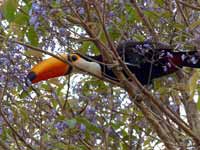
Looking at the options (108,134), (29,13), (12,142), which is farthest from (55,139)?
(29,13)

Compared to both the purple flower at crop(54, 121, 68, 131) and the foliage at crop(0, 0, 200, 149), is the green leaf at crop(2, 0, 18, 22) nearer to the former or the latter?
the foliage at crop(0, 0, 200, 149)

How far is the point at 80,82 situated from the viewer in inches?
88.5

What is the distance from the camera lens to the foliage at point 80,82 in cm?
172

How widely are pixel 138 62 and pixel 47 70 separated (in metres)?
0.50

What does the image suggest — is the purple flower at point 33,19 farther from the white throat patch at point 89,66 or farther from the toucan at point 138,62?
the white throat patch at point 89,66

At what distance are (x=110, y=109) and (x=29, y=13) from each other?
63cm

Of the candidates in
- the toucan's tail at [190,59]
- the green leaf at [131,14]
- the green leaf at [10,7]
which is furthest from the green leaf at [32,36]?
the toucan's tail at [190,59]

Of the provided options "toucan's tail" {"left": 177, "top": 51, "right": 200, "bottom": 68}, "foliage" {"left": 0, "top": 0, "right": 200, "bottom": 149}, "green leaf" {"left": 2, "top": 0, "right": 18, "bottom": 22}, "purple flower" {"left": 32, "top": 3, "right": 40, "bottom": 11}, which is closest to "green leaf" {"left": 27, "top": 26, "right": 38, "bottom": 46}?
"foliage" {"left": 0, "top": 0, "right": 200, "bottom": 149}

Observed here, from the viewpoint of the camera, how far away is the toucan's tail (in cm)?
194

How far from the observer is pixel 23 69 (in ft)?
6.48

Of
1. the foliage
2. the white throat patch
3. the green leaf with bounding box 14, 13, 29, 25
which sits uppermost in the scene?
the white throat patch

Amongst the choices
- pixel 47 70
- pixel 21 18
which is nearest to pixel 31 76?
pixel 47 70

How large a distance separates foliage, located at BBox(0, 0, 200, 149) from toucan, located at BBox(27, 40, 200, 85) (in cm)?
4

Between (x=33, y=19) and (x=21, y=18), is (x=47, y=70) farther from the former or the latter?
(x=33, y=19)
